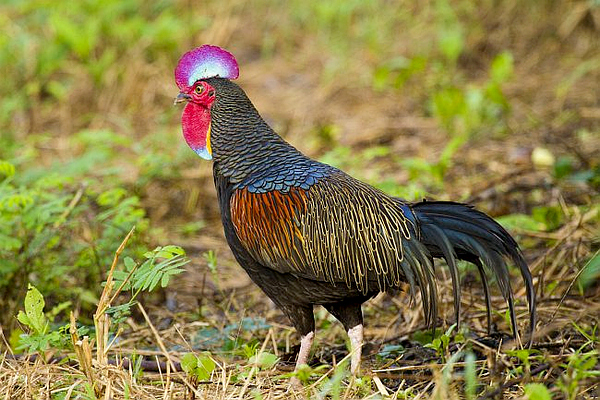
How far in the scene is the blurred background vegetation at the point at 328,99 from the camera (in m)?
6.14

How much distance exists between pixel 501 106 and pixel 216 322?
398cm

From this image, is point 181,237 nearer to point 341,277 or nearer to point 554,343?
point 341,277

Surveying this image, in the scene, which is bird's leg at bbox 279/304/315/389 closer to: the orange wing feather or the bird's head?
the orange wing feather

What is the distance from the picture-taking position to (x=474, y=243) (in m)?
3.58

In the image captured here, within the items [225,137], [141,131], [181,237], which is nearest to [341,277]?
[225,137]

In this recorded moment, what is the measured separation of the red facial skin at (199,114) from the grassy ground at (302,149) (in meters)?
0.64

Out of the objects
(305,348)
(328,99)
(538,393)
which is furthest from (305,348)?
(328,99)

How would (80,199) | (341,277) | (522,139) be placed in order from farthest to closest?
(522,139) → (80,199) → (341,277)

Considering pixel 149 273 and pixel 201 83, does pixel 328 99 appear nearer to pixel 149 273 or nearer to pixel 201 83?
pixel 201 83

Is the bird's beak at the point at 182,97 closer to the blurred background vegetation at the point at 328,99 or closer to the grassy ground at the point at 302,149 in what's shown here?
the grassy ground at the point at 302,149

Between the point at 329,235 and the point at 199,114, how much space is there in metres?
0.94

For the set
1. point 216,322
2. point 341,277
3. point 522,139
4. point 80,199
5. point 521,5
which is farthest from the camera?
point 521,5

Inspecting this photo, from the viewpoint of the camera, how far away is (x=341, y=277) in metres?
3.69

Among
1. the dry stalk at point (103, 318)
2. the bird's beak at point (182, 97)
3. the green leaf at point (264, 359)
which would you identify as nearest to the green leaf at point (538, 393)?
the green leaf at point (264, 359)
